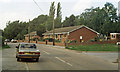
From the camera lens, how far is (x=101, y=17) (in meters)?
68.8

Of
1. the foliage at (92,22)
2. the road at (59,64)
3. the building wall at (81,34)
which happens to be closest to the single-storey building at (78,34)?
the building wall at (81,34)

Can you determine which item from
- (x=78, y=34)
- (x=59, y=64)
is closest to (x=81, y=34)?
(x=78, y=34)

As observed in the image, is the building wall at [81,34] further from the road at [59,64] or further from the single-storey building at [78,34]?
the road at [59,64]

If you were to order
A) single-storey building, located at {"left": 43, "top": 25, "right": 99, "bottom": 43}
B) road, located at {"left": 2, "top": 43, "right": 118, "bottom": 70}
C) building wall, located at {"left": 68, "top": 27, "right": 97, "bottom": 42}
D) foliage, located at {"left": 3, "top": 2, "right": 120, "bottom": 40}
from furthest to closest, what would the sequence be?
foliage, located at {"left": 3, "top": 2, "right": 120, "bottom": 40}
building wall, located at {"left": 68, "top": 27, "right": 97, "bottom": 42}
single-storey building, located at {"left": 43, "top": 25, "right": 99, "bottom": 43}
road, located at {"left": 2, "top": 43, "right": 118, "bottom": 70}

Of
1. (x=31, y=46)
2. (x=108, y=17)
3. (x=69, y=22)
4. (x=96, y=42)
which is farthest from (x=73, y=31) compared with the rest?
(x=69, y=22)

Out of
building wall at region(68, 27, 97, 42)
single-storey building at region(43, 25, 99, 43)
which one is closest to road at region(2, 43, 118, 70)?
single-storey building at region(43, 25, 99, 43)

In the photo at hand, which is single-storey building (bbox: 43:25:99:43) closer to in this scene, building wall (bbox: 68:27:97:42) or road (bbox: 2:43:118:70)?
building wall (bbox: 68:27:97:42)

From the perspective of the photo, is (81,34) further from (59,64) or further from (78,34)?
(59,64)

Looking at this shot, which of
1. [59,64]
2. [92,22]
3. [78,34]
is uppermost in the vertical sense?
[92,22]

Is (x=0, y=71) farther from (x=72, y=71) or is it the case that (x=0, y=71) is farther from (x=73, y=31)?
(x=73, y=31)

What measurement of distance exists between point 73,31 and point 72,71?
3631 centimetres

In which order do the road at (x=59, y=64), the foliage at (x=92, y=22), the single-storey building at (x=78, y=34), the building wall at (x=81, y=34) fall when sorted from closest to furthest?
the road at (x=59, y=64) < the single-storey building at (x=78, y=34) < the building wall at (x=81, y=34) < the foliage at (x=92, y=22)

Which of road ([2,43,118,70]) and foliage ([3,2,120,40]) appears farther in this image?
foliage ([3,2,120,40])

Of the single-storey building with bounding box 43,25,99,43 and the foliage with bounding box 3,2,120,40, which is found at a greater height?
the foliage with bounding box 3,2,120,40
